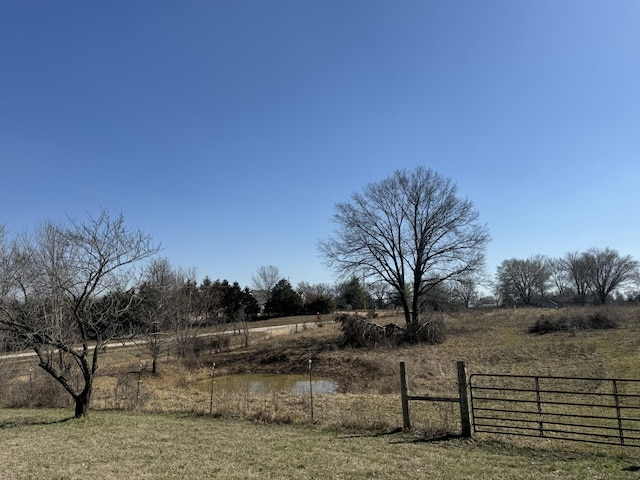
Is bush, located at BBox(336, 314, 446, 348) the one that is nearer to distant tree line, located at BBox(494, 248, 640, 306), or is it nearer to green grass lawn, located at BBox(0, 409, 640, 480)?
green grass lawn, located at BBox(0, 409, 640, 480)

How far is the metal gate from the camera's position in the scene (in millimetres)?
9102

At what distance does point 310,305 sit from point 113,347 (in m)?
44.5

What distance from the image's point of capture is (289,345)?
32.7 metres

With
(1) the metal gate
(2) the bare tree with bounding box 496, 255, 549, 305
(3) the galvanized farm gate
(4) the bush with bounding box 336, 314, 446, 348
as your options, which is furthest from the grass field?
(2) the bare tree with bounding box 496, 255, 549, 305

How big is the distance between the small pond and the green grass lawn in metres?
10.7

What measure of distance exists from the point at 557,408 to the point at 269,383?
15304 mm

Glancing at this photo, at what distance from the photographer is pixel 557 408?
482 inches

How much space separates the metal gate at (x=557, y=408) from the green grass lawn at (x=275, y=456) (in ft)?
4.15

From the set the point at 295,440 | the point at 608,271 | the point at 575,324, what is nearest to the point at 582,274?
the point at 608,271

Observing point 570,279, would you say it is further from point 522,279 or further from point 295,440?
point 295,440

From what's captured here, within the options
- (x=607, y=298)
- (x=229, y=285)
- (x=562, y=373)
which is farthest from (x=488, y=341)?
(x=607, y=298)

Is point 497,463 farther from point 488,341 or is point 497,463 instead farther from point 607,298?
point 607,298

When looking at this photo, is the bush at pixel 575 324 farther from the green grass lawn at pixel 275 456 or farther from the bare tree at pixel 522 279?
the bare tree at pixel 522 279

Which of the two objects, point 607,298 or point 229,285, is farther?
point 607,298
